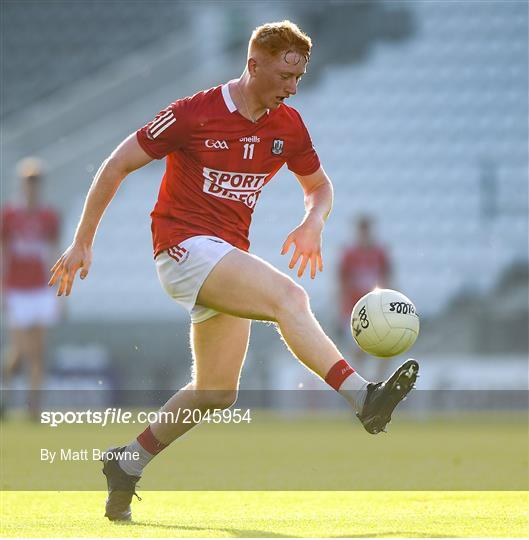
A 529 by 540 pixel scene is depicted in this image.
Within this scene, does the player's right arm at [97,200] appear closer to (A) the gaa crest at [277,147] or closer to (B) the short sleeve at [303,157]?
(A) the gaa crest at [277,147]

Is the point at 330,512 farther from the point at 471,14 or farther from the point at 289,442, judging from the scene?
the point at 471,14

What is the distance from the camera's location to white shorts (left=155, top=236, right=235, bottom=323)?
4.69m

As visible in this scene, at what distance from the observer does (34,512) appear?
5.02 metres

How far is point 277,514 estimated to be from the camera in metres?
4.96

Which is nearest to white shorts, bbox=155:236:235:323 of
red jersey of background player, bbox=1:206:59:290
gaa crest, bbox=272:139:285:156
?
gaa crest, bbox=272:139:285:156

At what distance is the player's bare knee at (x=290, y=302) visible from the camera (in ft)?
14.5

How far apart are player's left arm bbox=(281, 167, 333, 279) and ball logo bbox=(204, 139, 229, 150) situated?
0.46m

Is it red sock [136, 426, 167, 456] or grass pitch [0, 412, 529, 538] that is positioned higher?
red sock [136, 426, 167, 456]

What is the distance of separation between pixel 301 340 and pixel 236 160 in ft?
3.11

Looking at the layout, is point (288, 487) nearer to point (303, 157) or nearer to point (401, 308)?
point (401, 308)

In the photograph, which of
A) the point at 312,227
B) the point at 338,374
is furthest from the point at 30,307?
the point at 338,374

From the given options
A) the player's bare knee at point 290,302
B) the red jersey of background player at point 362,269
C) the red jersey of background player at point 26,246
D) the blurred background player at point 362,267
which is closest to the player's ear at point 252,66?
the player's bare knee at point 290,302

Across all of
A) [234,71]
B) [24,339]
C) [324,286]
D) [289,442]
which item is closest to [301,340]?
[289,442]

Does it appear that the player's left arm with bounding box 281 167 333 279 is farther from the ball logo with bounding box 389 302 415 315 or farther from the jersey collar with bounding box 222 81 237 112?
the jersey collar with bounding box 222 81 237 112
